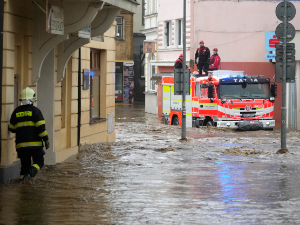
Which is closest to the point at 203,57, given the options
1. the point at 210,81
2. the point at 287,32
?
the point at 210,81

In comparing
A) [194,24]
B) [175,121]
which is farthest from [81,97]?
[194,24]

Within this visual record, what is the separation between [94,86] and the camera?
17.8 metres

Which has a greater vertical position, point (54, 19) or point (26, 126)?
point (54, 19)

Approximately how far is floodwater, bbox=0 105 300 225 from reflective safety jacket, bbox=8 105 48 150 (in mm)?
675

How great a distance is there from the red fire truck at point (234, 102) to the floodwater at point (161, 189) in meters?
8.10

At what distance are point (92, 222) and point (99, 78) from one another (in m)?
10.9

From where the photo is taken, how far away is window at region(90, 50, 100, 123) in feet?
57.0

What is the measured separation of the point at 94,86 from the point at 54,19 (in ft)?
21.1

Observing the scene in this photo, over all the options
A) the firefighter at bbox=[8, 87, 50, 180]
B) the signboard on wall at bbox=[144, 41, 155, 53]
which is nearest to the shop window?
the signboard on wall at bbox=[144, 41, 155, 53]

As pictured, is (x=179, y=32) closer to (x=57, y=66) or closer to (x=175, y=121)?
(x=175, y=121)

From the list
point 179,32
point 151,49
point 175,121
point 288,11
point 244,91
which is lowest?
point 175,121

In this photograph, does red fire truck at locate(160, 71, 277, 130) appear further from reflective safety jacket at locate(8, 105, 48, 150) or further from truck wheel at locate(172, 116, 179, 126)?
reflective safety jacket at locate(8, 105, 48, 150)

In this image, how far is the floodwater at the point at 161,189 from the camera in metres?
7.95

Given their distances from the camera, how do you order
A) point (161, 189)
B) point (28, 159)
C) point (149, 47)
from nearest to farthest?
point (161, 189), point (28, 159), point (149, 47)
